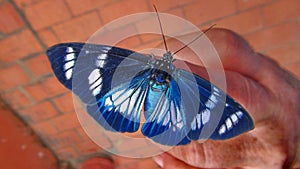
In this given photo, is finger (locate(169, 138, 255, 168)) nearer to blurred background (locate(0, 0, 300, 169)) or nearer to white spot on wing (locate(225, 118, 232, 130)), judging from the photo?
white spot on wing (locate(225, 118, 232, 130))

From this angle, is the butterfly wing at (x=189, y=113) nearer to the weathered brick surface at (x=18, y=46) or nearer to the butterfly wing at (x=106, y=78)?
the butterfly wing at (x=106, y=78)

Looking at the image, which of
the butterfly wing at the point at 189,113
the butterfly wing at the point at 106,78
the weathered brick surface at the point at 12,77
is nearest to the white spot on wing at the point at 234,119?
the butterfly wing at the point at 189,113

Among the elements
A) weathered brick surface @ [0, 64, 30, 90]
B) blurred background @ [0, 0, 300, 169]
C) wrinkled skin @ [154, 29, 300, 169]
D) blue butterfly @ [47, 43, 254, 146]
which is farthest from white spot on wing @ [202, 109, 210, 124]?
weathered brick surface @ [0, 64, 30, 90]

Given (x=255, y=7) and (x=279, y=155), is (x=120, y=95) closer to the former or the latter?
(x=279, y=155)

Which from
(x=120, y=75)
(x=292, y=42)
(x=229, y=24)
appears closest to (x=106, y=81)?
(x=120, y=75)

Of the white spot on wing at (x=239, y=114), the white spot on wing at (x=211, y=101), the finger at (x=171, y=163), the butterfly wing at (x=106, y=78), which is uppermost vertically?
the butterfly wing at (x=106, y=78)
